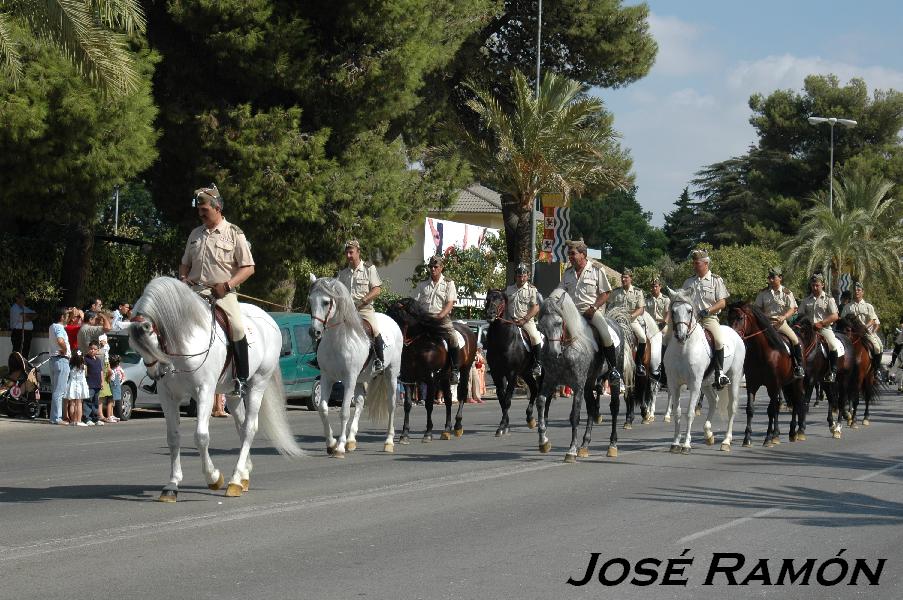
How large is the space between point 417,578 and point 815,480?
738cm

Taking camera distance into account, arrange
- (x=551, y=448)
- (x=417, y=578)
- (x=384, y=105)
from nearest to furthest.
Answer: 1. (x=417, y=578)
2. (x=551, y=448)
3. (x=384, y=105)

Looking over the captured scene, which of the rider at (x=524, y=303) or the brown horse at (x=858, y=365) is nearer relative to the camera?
the rider at (x=524, y=303)

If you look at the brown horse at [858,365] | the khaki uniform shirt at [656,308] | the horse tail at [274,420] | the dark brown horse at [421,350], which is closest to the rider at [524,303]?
the dark brown horse at [421,350]

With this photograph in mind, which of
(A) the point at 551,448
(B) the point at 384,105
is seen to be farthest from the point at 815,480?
(B) the point at 384,105

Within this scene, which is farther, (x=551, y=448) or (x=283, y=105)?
(x=283, y=105)

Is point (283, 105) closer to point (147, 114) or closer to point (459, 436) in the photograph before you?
point (147, 114)

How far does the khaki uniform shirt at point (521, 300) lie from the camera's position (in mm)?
18562

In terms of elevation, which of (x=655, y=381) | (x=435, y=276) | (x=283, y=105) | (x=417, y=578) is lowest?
(x=417, y=578)

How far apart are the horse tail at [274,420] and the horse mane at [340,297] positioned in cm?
255

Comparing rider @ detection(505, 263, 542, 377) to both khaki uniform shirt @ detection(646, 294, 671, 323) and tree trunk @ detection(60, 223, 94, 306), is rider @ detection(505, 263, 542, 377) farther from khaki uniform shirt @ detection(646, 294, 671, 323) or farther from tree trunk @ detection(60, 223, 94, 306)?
tree trunk @ detection(60, 223, 94, 306)

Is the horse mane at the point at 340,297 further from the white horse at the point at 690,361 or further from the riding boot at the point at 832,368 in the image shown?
the riding boot at the point at 832,368

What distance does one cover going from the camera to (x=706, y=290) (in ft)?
55.6

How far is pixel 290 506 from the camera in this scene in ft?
35.9

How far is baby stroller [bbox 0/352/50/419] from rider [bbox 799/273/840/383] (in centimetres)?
1381
